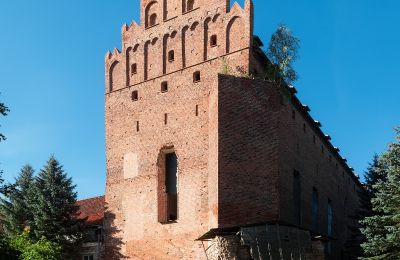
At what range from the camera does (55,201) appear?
1076 inches

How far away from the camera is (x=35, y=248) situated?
2422 cm

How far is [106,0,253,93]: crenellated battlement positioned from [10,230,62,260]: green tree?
764 cm

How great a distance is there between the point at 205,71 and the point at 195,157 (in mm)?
3686

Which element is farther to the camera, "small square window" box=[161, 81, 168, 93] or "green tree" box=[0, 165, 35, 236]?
"green tree" box=[0, 165, 35, 236]

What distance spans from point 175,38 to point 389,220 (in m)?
11.9

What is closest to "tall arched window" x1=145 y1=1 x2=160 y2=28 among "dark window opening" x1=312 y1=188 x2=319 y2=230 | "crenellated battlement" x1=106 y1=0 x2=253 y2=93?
"crenellated battlement" x1=106 y1=0 x2=253 y2=93

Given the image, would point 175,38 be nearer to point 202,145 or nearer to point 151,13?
point 151,13

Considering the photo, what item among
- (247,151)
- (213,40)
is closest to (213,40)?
(213,40)

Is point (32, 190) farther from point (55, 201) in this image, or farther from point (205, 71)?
point (205, 71)

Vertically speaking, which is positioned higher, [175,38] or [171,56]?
[175,38]

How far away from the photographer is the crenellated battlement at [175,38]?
24.1 m

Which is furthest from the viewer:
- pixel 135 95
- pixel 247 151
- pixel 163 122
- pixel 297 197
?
pixel 297 197

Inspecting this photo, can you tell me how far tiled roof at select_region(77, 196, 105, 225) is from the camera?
94.9ft

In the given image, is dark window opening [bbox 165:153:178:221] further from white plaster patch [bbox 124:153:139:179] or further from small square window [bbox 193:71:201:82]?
small square window [bbox 193:71:201:82]
